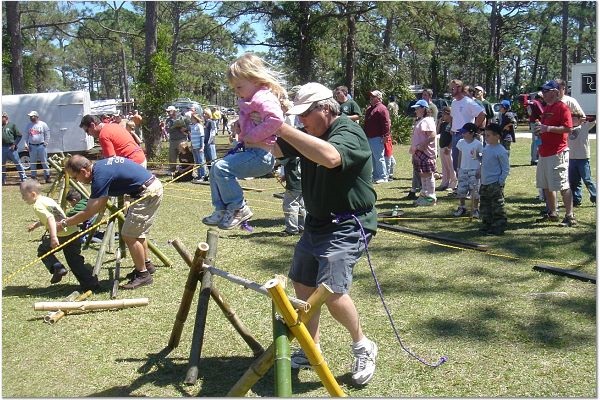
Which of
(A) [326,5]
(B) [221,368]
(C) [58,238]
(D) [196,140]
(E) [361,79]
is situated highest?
(A) [326,5]

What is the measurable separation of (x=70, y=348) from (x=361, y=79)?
871 inches

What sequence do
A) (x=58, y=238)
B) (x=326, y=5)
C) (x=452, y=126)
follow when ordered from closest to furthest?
(x=58, y=238) → (x=452, y=126) → (x=326, y=5)

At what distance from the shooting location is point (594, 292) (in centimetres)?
611

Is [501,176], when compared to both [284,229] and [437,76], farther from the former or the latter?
[437,76]

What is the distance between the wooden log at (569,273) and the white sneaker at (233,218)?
3713 mm

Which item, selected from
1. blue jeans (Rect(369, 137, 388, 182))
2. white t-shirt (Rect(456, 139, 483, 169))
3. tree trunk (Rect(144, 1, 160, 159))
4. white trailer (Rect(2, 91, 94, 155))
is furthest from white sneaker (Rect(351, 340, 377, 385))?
white trailer (Rect(2, 91, 94, 155))

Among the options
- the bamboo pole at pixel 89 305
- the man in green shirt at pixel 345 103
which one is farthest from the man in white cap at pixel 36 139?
the bamboo pole at pixel 89 305

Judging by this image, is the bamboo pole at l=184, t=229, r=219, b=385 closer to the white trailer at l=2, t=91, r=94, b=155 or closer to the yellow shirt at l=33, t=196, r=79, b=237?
the yellow shirt at l=33, t=196, r=79, b=237

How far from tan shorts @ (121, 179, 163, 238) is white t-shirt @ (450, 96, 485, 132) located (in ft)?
20.1

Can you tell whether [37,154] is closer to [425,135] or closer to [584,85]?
[425,135]

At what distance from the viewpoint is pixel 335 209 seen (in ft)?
13.5

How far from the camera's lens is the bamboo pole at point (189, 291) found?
4.57 metres

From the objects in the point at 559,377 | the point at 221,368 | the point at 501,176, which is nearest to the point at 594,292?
the point at 559,377

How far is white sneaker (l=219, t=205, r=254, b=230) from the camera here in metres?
4.40
